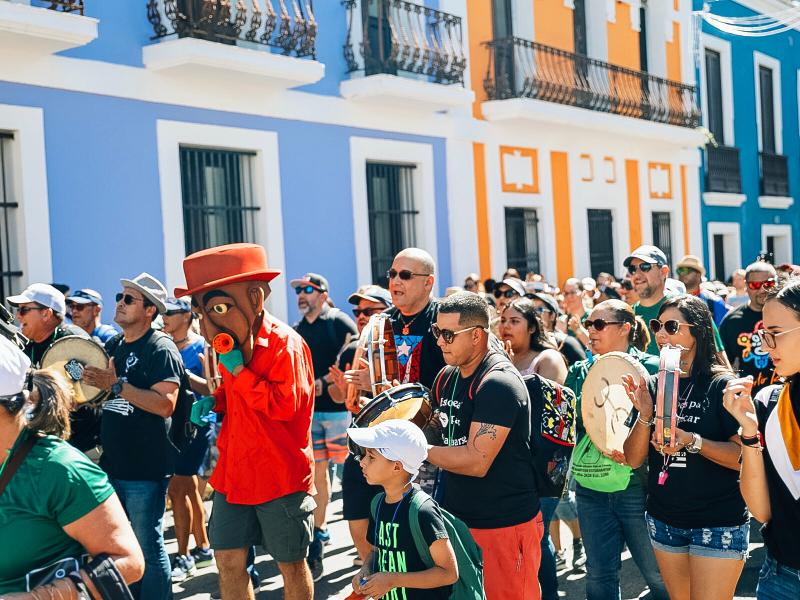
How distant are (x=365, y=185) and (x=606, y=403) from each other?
7.99 meters

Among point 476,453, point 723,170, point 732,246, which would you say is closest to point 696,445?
point 476,453

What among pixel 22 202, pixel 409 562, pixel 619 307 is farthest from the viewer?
pixel 22 202

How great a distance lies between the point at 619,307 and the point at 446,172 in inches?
348

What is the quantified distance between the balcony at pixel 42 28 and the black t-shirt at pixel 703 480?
6439 mm

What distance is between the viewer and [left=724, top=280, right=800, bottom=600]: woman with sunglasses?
10.5ft

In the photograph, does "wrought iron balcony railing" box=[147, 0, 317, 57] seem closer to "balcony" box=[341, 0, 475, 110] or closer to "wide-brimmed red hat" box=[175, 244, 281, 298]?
"balcony" box=[341, 0, 475, 110]

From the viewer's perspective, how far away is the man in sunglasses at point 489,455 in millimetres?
3926

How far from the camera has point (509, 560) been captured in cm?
403

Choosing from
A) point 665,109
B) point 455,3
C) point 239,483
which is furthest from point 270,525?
point 665,109

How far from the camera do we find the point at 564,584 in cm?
606

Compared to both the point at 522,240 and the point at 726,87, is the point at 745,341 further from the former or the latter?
the point at 726,87

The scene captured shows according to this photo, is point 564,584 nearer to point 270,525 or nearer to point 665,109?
point 270,525

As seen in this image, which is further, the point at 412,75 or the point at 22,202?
the point at 412,75

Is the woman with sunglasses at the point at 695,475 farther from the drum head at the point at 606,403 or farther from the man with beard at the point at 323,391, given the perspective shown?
the man with beard at the point at 323,391
